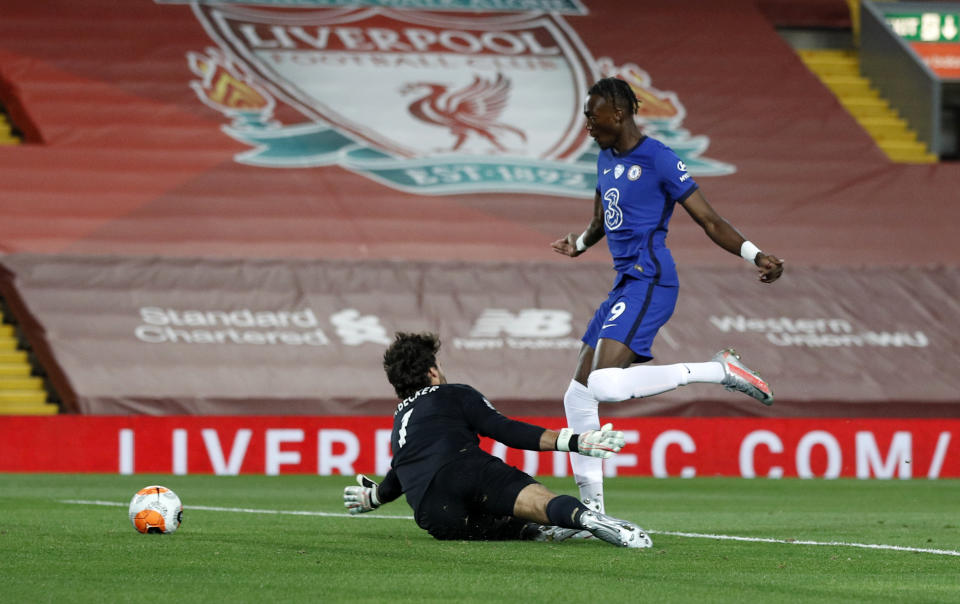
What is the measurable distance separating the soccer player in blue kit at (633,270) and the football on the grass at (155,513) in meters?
1.94

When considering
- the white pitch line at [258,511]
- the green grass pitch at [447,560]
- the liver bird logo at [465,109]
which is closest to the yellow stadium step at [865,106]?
the liver bird logo at [465,109]

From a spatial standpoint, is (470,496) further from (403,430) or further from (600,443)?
(600,443)

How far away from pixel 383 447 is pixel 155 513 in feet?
25.8

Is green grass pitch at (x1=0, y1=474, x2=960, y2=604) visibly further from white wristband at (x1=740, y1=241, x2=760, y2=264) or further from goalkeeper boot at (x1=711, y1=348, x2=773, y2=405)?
white wristband at (x1=740, y1=241, x2=760, y2=264)

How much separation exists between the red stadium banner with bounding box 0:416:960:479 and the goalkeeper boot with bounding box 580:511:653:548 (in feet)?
28.0

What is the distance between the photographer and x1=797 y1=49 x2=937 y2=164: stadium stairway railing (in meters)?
22.4

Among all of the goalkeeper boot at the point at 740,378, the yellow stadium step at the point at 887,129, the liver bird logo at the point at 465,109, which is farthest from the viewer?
the yellow stadium step at the point at 887,129

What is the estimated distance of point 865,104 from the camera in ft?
76.3

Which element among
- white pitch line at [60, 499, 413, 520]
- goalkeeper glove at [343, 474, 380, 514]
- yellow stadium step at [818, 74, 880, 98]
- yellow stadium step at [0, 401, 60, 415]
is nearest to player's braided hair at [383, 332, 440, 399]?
goalkeeper glove at [343, 474, 380, 514]

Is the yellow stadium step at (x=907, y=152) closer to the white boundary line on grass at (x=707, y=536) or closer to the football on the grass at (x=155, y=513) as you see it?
the white boundary line on grass at (x=707, y=536)

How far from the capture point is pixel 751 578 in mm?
5254

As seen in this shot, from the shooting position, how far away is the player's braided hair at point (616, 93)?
699 centimetres

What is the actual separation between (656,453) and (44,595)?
11.1m

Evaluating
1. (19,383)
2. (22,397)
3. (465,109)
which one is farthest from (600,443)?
(465,109)
